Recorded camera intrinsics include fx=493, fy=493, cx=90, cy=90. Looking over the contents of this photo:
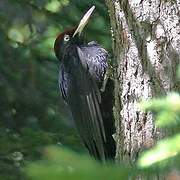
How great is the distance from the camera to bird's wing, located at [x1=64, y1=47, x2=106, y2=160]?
12.4ft

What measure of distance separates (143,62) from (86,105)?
1.61 meters

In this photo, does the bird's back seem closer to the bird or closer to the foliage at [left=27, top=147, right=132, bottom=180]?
the bird

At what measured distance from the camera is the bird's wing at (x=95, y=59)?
14.0 ft

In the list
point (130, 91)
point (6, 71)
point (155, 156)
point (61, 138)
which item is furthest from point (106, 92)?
point (155, 156)

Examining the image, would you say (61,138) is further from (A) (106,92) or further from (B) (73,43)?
(B) (73,43)

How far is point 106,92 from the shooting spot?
4.14 meters

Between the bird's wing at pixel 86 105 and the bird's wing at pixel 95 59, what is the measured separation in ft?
0.09

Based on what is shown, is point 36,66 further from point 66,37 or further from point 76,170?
point 76,170

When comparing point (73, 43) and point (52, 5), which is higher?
point (52, 5)

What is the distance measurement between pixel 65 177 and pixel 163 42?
68.9 inches

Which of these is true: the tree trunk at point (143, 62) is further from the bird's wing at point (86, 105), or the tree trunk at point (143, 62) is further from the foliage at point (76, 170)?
the foliage at point (76, 170)

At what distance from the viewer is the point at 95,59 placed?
14.2 ft

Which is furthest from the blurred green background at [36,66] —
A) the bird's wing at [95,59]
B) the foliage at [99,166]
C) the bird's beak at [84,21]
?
the foliage at [99,166]

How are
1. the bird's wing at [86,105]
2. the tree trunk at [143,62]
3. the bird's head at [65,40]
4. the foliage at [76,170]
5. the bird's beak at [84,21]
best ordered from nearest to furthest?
the foliage at [76,170] → the tree trunk at [143,62] → the bird's wing at [86,105] → the bird's beak at [84,21] → the bird's head at [65,40]
